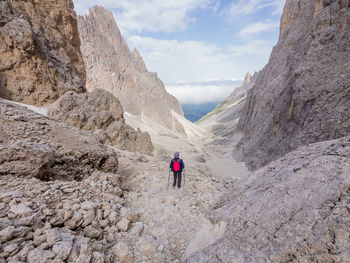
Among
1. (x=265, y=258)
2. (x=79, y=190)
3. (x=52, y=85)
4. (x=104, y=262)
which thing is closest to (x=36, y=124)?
(x=79, y=190)

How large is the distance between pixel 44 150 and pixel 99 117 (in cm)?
1127

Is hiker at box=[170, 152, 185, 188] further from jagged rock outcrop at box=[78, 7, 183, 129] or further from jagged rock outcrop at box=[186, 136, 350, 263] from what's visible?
jagged rock outcrop at box=[78, 7, 183, 129]

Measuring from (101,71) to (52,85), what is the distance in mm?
34533

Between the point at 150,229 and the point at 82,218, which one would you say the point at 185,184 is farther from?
the point at 82,218

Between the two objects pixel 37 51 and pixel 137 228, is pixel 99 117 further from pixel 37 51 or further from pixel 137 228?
pixel 137 228

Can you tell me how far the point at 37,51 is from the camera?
→ 45.8 feet

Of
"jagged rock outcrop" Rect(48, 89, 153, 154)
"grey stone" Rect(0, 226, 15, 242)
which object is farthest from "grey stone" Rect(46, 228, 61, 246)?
"jagged rock outcrop" Rect(48, 89, 153, 154)

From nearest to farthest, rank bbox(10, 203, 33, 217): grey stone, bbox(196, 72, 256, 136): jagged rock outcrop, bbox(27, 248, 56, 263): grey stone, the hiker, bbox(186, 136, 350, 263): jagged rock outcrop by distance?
bbox(27, 248, 56, 263): grey stone < bbox(186, 136, 350, 263): jagged rock outcrop < bbox(10, 203, 33, 217): grey stone < the hiker < bbox(196, 72, 256, 136): jagged rock outcrop

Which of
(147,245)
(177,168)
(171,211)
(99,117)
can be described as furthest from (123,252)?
(99,117)

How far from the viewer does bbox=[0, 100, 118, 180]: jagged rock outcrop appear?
3.93m

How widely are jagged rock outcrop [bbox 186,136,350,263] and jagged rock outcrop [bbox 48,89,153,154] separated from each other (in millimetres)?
10904

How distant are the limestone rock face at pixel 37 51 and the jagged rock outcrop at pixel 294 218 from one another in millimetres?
16346

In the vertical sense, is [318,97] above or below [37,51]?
below

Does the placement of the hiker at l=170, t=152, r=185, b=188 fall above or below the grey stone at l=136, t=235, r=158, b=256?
above
